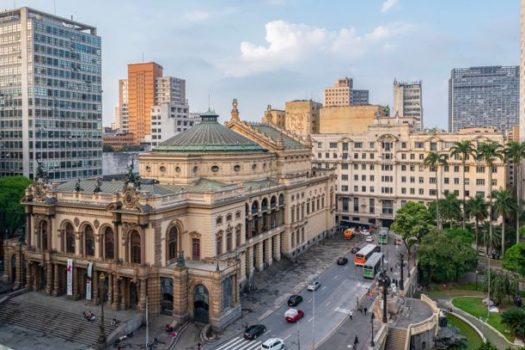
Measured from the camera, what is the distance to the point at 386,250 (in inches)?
3942

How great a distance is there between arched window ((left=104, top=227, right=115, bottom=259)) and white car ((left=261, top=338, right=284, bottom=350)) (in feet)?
79.5

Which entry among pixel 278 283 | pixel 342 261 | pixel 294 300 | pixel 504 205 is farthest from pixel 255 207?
pixel 504 205

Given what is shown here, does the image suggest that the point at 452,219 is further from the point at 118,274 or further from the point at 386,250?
the point at 118,274

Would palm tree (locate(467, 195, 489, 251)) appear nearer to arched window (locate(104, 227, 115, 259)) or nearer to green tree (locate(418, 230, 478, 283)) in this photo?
green tree (locate(418, 230, 478, 283))

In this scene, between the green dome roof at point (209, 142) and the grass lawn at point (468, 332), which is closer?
the grass lawn at point (468, 332)

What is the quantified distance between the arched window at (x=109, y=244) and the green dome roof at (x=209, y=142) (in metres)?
22.4

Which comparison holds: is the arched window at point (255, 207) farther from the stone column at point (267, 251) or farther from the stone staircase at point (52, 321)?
the stone staircase at point (52, 321)

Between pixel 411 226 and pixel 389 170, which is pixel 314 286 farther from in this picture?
pixel 389 170

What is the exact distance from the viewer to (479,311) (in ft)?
232

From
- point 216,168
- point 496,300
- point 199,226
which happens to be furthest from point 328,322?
point 216,168

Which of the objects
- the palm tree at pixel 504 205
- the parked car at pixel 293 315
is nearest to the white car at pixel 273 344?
the parked car at pixel 293 315

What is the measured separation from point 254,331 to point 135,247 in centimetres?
1833

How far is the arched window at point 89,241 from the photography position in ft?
221

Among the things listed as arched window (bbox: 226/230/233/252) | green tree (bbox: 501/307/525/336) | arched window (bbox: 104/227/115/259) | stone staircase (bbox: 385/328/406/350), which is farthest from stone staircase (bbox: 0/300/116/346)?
green tree (bbox: 501/307/525/336)
